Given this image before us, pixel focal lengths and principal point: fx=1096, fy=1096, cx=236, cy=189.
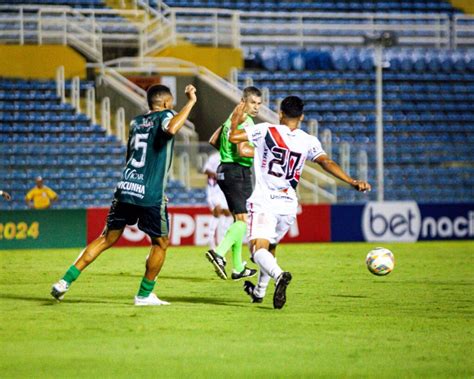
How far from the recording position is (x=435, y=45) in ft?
115

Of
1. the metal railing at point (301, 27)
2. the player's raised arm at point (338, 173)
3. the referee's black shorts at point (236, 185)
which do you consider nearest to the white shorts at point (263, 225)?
the player's raised arm at point (338, 173)

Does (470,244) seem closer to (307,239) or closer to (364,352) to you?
(307,239)

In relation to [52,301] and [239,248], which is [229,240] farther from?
[52,301]

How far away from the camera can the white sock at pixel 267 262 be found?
1040cm

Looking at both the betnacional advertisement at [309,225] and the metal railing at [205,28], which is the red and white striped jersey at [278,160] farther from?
the metal railing at [205,28]

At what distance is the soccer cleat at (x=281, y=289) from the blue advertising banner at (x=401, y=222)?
14.4 metres

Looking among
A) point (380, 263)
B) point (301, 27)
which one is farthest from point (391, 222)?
point (380, 263)

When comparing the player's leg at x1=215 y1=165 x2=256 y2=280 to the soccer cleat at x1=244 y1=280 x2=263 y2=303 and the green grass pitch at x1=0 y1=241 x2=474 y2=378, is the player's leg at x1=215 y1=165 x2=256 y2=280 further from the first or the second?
the soccer cleat at x1=244 y1=280 x2=263 y2=303

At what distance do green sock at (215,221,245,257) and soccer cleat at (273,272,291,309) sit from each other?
2828 millimetres

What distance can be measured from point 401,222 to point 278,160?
14.7 m

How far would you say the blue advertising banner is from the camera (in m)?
25.0

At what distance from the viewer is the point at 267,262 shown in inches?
414

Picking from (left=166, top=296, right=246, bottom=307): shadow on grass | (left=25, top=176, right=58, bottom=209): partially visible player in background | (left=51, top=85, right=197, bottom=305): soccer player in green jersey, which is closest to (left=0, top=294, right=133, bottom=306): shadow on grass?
(left=51, top=85, right=197, bottom=305): soccer player in green jersey

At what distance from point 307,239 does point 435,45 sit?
12655mm
